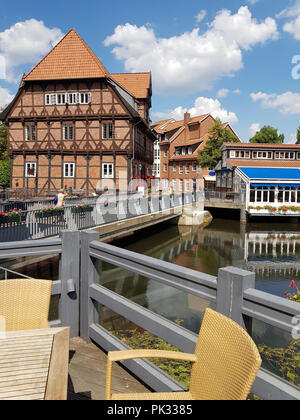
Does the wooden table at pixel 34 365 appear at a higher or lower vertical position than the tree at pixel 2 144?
lower

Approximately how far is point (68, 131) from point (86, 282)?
28.8 meters

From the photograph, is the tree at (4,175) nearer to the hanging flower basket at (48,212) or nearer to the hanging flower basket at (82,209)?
the hanging flower basket at (82,209)

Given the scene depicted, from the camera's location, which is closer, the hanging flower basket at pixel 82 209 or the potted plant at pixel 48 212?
the potted plant at pixel 48 212

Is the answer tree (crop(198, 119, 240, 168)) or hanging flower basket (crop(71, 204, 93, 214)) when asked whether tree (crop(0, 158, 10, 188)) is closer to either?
tree (crop(198, 119, 240, 168))

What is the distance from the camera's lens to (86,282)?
150 inches

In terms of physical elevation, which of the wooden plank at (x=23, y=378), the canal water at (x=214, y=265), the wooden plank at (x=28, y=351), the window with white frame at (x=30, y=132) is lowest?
the canal water at (x=214, y=265)

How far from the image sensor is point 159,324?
114 inches

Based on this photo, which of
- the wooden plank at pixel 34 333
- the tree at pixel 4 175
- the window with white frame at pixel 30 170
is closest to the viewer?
the wooden plank at pixel 34 333

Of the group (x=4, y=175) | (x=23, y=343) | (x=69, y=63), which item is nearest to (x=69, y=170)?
(x=69, y=63)

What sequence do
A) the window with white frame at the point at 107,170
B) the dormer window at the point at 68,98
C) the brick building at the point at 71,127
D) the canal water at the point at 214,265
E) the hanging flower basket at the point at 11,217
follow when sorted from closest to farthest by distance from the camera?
the canal water at the point at 214,265, the hanging flower basket at the point at 11,217, the brick building at the point at 71,127, the window with white frame at the point at 107,170, the dormer window at the point at 68,98

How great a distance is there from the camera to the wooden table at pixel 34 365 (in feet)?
5.65

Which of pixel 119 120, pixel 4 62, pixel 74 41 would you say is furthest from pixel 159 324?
pixel 74 41

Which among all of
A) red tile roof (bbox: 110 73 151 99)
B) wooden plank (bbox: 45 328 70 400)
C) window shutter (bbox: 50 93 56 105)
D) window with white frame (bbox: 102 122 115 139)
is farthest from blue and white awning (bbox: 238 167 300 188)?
wooden plank (bbox: 45 328 70 400)

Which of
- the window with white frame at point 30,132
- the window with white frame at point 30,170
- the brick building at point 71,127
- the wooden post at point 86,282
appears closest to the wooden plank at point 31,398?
the wooden post at point 86,282
